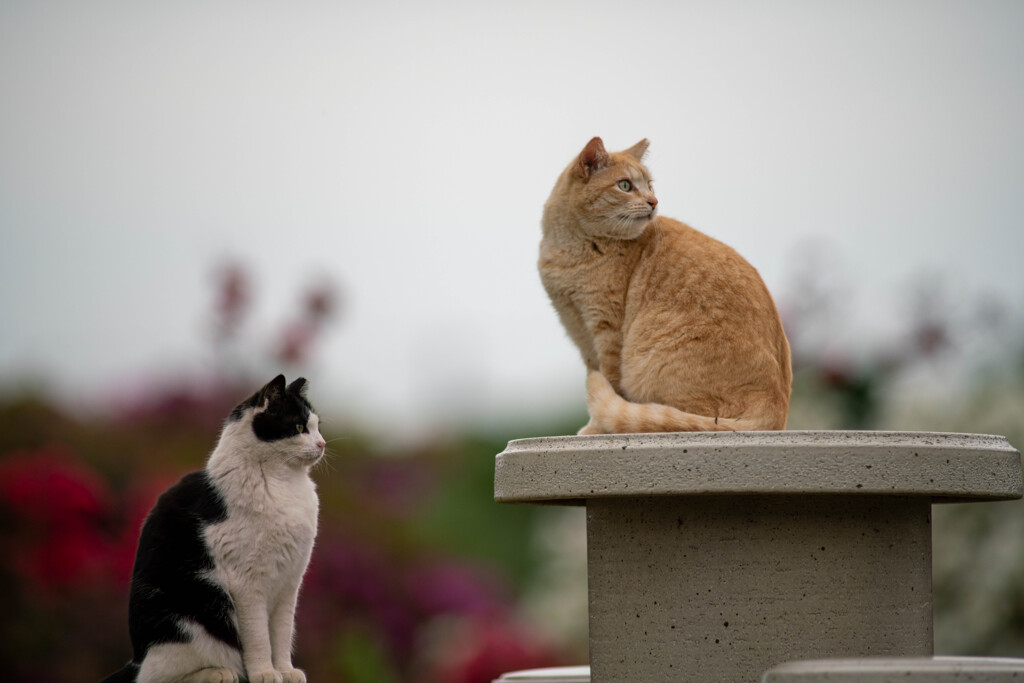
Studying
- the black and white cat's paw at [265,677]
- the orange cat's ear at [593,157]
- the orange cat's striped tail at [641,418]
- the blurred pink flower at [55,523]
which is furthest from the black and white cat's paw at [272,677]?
the blurred pink flower at [55,523]

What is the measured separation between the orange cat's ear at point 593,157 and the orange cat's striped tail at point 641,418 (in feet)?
2.46

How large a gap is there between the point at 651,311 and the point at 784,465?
0.81 m

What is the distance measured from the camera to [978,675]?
197cm

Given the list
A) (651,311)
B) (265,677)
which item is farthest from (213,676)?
(651,311)

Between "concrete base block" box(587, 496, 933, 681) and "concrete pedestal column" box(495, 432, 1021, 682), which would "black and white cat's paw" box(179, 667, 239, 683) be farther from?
"concrete base block" box(587, 496, 933, 681)

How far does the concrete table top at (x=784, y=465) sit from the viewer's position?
90.4 inches

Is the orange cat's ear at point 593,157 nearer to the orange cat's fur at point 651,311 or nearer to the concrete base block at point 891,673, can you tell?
the orange cat's fur at point 651,311

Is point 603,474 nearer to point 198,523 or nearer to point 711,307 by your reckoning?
point 711,307

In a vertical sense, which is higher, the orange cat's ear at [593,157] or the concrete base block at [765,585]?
the orange cat's ear at [593,157]

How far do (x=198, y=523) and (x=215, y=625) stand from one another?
0.78 feet

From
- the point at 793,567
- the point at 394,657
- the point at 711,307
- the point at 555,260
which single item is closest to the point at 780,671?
the point at 793,567

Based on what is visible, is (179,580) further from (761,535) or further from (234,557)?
(761,535)

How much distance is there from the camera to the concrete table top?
229 centimetres

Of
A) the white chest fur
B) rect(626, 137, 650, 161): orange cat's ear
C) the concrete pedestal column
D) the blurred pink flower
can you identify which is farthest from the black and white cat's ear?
the blurred pink flower
